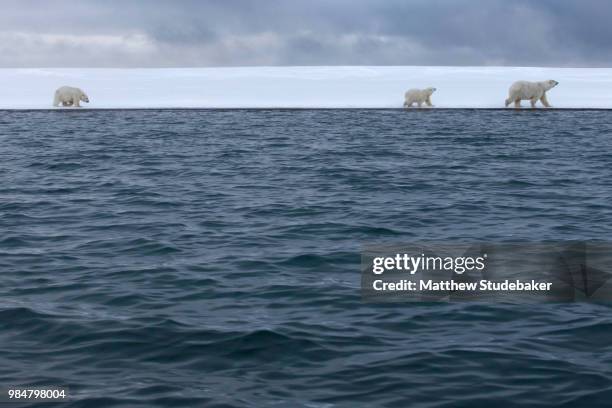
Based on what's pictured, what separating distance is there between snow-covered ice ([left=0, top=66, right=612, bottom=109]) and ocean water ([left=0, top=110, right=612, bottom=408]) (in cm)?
2098

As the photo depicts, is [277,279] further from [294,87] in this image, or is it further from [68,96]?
[294,87]

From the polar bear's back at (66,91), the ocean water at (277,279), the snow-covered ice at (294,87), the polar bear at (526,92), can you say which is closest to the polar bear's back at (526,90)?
the polar bear at (526,92)

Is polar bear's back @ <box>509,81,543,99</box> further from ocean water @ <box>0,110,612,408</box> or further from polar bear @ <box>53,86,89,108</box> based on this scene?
polar bear @ <box>53,86,89,108</box>

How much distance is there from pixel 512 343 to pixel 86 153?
58.3 feet

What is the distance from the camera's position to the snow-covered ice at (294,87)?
43.9 metres

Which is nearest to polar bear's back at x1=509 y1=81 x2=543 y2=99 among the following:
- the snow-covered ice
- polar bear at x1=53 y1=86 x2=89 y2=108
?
the snow-covered ice

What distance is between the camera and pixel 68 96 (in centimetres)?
4238

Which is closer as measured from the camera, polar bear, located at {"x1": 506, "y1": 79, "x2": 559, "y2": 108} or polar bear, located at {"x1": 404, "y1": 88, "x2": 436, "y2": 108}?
polar bear, located at {"x1": 506, "y1": 79, "x2": 559, "y2": 108}

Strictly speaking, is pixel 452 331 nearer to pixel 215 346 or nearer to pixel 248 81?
pixel 215 346

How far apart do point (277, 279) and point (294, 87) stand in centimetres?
4155

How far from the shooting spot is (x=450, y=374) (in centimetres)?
655

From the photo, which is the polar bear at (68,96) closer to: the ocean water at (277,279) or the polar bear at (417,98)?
the polar bear at (417,98)

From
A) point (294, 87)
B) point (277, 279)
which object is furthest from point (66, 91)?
point (277, 279)

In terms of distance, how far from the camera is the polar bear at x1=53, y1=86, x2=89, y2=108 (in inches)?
1663
